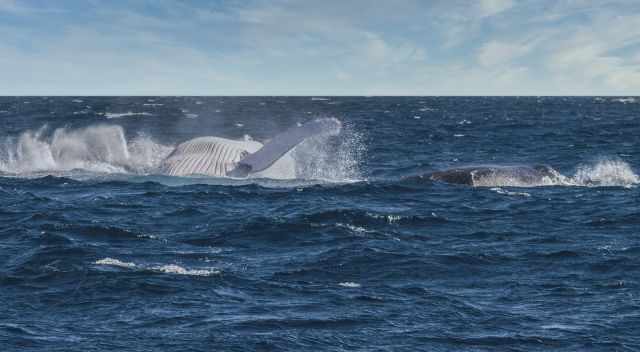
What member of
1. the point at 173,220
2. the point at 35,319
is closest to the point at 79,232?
the point at 173,220

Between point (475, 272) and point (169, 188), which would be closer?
point (475, 272)

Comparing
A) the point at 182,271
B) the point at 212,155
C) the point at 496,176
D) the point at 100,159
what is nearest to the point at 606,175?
the point at 496,176

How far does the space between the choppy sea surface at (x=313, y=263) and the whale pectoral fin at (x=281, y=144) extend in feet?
2.90

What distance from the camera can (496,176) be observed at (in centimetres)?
2795

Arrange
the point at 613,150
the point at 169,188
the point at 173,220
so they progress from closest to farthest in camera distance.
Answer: the point at 173,220, the point at 169,188, the point at 613,150

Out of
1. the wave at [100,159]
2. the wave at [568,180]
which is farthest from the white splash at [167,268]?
the wave at [100,159]

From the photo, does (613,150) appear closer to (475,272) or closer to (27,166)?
(27,166)

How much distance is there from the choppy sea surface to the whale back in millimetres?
383

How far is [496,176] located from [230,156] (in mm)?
8759

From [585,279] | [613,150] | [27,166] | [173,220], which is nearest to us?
[585,279]

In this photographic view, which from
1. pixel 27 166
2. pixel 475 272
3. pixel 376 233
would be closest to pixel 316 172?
pixel 27 166

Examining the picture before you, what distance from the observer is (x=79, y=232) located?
63.3 ft

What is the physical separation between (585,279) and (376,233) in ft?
18.4

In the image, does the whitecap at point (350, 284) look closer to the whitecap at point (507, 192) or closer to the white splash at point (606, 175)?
the whitecap at point (507, 192)
